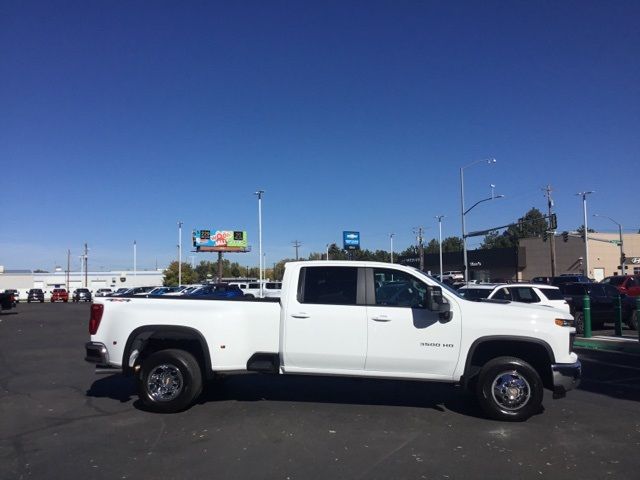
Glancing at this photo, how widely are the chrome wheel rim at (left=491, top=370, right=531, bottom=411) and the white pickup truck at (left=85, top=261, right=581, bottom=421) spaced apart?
0.04 feet

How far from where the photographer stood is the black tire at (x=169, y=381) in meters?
7.19

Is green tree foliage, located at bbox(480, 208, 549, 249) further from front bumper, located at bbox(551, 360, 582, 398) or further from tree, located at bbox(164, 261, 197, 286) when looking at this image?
front bumper, located at bbox(551, 360, 582, 398)

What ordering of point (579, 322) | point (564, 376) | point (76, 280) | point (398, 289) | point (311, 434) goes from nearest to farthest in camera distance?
point (311, 434), point (564, 376), point (398, 289), point (579, 322), point (76, 280)

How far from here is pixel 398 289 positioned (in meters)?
7.24

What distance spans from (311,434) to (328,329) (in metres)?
1.32

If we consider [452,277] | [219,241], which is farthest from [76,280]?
[452,277]

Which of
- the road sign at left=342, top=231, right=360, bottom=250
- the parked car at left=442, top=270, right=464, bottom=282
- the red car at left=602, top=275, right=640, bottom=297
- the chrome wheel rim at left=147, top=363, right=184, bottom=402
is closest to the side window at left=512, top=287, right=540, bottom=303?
the chrome wheel rim at left=147, top=363, right=184, bottom=402

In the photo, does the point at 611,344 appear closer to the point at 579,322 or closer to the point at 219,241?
the point at 579,322

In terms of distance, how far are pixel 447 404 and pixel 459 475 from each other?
2664 millimetres

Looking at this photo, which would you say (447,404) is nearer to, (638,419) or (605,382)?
(638,419)

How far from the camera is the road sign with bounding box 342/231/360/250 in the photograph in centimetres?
7929

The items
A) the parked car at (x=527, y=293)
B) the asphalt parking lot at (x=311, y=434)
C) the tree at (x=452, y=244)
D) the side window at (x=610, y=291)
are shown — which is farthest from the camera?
the tree at (x=452, y=244)

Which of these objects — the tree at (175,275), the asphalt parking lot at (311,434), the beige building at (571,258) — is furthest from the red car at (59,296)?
the asphalt parking lot at (311,434)

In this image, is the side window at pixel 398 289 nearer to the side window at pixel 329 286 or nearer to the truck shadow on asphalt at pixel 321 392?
the side window at pixel 329 286
